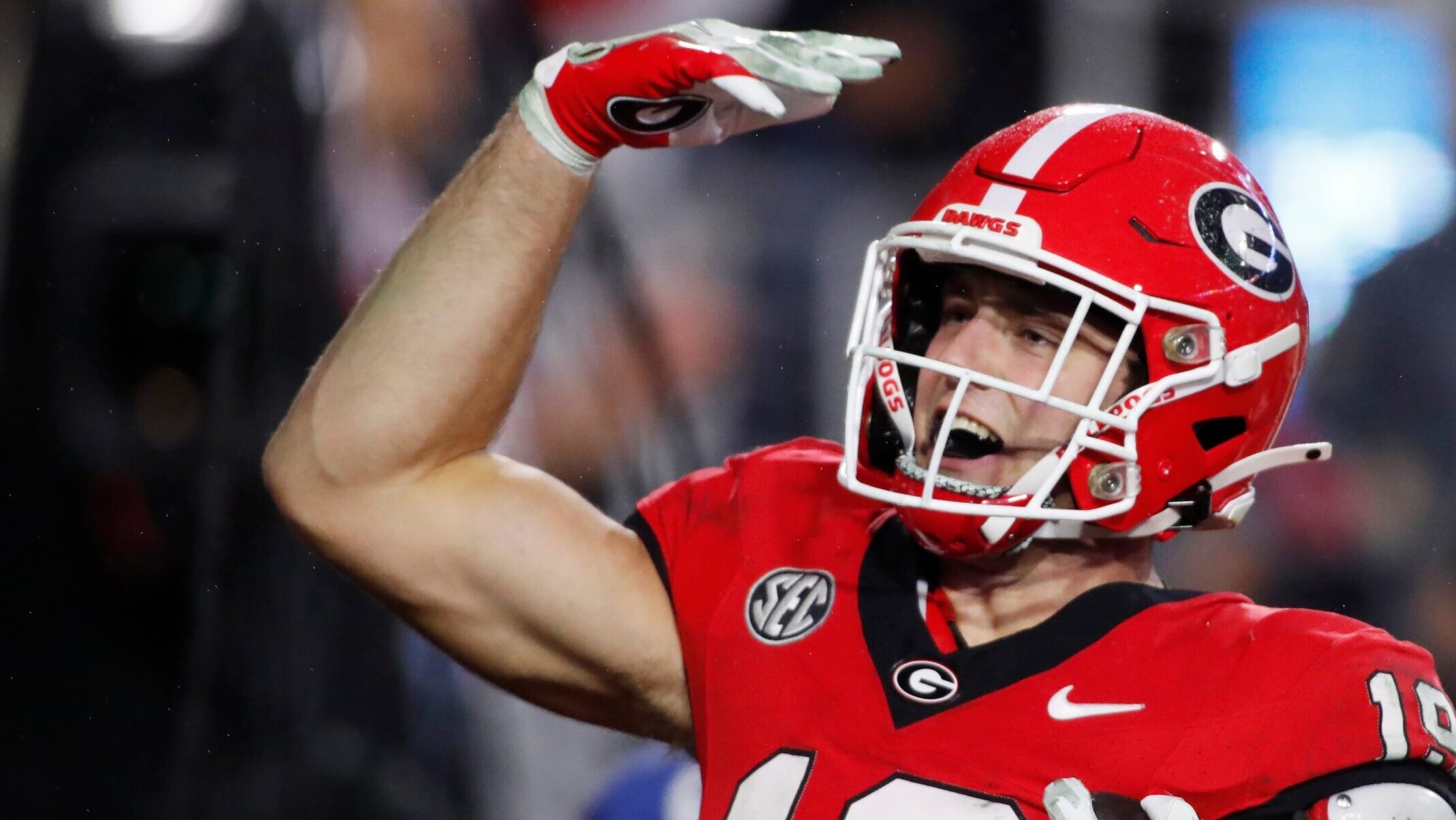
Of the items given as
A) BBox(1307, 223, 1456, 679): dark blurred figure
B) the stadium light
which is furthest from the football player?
BBox(1307, 223, 1456, 679): dark blurred figure

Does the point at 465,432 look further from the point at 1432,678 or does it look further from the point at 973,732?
the point at 1432,678

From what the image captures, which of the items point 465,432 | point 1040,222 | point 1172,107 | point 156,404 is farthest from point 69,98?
point 1172,107

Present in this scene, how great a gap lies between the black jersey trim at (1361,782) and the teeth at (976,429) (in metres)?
0.36

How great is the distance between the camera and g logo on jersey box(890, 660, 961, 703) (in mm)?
1208

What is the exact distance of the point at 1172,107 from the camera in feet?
10.9

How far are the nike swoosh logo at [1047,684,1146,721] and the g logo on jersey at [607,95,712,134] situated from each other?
60 cm

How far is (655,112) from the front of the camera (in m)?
1.29

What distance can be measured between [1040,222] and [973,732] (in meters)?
0.44

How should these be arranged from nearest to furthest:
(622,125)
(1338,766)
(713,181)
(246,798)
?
1. (1338,766)
2. (622,125)
3. (246,798)
4. (713,181)

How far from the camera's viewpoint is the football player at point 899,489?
1.17m

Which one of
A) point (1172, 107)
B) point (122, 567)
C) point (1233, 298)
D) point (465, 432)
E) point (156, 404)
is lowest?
point (122, 567)

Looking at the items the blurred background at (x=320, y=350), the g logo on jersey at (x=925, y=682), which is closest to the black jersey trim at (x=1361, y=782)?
the g logo on jersey at (x=925, y=682)

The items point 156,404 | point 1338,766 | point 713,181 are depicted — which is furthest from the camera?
point 713,181

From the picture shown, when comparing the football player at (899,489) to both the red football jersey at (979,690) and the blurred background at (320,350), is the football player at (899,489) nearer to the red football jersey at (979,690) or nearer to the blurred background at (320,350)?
the red football jersey at (979,690)
